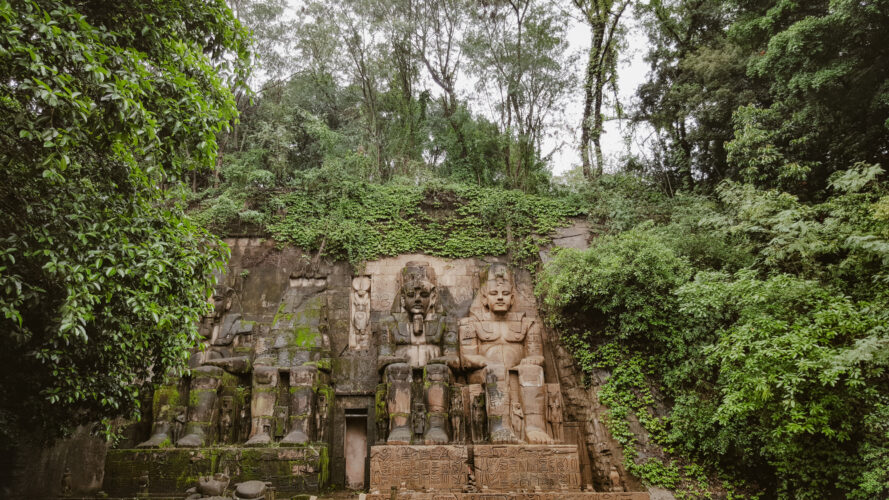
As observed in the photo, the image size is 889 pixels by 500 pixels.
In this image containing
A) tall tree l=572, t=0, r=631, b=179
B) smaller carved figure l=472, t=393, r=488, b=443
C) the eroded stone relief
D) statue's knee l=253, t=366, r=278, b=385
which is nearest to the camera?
the eroded stone relief

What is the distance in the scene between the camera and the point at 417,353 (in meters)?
9.30

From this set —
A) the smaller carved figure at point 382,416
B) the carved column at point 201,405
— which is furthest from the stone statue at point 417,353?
the carved column at point 201,405

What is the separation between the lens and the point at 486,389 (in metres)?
8.17

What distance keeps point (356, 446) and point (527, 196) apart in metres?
7.00

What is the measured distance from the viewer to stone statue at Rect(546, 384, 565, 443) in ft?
26.9

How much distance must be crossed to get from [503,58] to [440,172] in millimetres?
4021

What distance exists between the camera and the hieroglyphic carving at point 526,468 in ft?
22.7

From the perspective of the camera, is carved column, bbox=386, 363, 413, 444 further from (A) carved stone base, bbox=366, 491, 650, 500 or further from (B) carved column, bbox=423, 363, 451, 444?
(A) carved stone base, bbox=366, 491, 650, 500

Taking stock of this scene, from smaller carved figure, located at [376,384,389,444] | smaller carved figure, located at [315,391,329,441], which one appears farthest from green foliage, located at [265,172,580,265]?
smaller carved figure, located at [376,384,389,444]

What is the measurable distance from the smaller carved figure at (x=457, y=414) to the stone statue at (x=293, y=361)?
2375mm

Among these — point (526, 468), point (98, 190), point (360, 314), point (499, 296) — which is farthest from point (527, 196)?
point (98, 190)

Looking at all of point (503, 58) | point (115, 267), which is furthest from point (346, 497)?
point (503, 58)

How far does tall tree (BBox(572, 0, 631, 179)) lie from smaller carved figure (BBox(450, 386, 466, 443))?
886 centimetres

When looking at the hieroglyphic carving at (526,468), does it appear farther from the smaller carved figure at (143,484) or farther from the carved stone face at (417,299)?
the smaller carved figure at (143,484)
